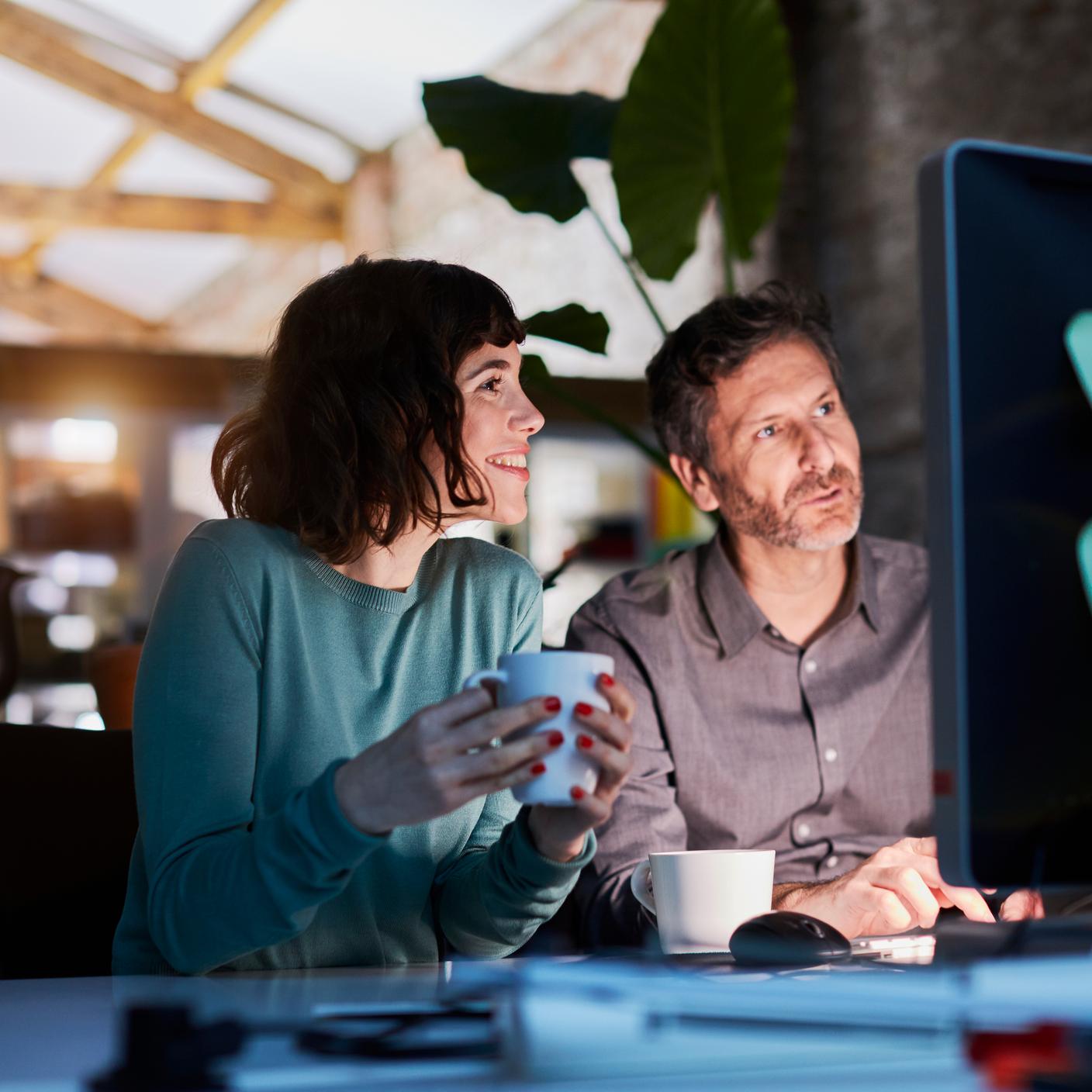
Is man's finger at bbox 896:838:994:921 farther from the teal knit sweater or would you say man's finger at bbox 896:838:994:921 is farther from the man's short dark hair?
the man's short dark hair

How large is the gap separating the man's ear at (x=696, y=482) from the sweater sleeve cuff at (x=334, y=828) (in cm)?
107

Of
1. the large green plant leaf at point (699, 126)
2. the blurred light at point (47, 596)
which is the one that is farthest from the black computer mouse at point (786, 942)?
the blurred light at point (47, 596)

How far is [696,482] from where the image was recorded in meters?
1.88

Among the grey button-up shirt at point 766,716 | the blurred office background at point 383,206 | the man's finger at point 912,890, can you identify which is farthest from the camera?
the blurred office background at point 383,206

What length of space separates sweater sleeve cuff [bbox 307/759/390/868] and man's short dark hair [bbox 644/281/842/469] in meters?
1.08

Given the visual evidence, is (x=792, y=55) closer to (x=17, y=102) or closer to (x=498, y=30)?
(x=498, y=30)

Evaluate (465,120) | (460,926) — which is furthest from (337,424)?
(465,120)

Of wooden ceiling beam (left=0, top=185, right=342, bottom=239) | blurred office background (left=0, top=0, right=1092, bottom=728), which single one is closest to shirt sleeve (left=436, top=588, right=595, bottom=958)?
blurred office background (left=0, top=0, right=1092, bottom=728)

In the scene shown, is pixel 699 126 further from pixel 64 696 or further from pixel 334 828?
pixel 64 696

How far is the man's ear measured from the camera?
1849mm

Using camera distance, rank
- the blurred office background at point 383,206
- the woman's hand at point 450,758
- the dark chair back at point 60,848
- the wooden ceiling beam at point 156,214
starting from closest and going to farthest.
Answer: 1. the woman's hand at point 450,758
2. the dark chair back at point 60,848
3. the blurred office background at point 383,206
4. the wooden ceiling beam at point 156,214

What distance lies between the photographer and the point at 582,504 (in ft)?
17.3

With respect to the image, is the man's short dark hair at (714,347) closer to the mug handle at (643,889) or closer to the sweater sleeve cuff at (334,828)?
the mug handle at (643,889)

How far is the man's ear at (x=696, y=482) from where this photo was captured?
6.07 feet
